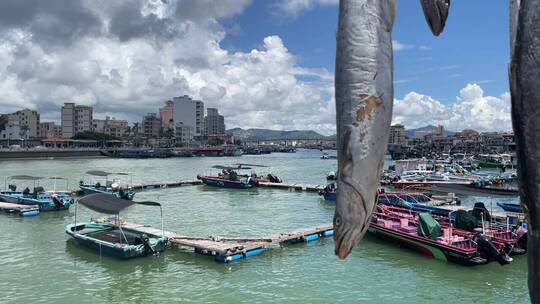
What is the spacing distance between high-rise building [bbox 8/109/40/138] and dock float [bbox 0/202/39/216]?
144496 mm

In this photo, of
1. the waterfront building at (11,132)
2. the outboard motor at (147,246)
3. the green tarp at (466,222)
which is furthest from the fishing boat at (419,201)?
the waterfront building at (11,132)

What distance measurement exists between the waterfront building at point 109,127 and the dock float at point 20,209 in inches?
6032

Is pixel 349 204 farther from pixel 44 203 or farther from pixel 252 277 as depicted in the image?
pixel 44 203

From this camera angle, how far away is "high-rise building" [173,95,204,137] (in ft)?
624

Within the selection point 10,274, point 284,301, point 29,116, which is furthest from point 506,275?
point 29,116

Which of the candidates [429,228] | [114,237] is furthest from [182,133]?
[429,228]

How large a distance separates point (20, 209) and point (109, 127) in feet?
528

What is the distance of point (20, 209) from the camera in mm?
27859

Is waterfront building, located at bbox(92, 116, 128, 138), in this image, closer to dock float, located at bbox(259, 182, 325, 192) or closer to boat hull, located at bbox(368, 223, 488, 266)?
dock float, located at bbox(259, 182, 325, 192)

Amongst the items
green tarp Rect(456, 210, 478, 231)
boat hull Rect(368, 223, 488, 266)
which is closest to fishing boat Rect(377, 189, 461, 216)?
green tarp Rect(456, 210, 478, 231)

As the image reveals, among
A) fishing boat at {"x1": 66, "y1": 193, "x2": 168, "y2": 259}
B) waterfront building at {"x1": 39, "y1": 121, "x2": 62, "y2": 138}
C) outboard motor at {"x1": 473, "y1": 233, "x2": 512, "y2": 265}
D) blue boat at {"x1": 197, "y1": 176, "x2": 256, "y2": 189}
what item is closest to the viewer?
outboard motor at {"x1": 473, "y1": 233, "x2": 512, "y2": 265}

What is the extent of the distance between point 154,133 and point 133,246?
182806 mm

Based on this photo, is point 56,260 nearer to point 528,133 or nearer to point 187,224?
point 187,224

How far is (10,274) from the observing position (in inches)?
616
